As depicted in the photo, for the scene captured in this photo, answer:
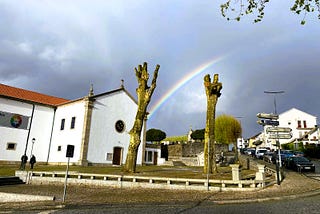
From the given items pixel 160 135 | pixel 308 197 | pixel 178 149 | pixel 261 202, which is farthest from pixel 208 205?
pixel 160 135

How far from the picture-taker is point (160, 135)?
70000 mm

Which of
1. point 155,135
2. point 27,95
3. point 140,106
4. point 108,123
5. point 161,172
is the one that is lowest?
point 161,172

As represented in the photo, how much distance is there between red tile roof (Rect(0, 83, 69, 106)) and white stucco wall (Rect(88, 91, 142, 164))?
8.85 m

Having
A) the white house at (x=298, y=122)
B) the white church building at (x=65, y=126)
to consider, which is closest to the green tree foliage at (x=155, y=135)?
the white house at (x=298, y=122)

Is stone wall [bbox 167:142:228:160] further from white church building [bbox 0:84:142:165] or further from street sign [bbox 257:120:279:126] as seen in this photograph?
street sign [bbox 257:120:279:126]

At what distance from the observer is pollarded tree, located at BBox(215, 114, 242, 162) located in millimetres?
57500

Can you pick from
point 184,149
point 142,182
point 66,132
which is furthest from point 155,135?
point 142,182

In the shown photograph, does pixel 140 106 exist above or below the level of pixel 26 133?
above

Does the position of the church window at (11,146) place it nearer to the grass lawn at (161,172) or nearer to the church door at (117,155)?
the grass lawn at (161,172)

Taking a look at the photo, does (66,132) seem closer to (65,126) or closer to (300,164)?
(65,126)

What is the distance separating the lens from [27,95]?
3525 cm

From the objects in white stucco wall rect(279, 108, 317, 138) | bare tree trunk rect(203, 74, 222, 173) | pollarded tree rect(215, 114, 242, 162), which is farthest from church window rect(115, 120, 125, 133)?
white stucco wall rect(279, 108, 317, 138)

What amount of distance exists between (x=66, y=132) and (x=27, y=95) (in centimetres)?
813

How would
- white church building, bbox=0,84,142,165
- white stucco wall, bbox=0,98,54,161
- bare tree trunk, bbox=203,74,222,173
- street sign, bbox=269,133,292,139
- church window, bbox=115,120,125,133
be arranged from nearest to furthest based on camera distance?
street sign, bbox=269,133,292,139
bare tree trunk, bbox=203,74,222,173
white stucco wall, bbox=0,98,54,161
white church building, bbox=0,84,142,165
church window, bbox=115,120,125,133
